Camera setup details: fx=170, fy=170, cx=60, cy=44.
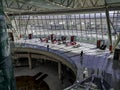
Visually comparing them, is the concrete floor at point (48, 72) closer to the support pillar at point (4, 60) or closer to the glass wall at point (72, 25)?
the glass wall at point (72, 25)

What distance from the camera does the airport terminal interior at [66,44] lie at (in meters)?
18.1

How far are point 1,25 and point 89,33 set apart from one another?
31.3m

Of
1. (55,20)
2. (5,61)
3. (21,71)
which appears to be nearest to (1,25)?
(5,61)

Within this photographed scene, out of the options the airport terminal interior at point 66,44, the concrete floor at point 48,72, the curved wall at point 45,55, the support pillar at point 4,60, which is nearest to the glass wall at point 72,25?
the airport terminal interior at point 66,44

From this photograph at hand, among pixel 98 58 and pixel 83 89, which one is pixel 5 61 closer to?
pixel 83 89

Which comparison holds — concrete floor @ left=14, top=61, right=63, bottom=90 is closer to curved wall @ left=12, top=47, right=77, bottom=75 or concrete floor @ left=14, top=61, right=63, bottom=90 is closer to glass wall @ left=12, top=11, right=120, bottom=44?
curved wall @ left=12, top=47, right=77, bottom=75

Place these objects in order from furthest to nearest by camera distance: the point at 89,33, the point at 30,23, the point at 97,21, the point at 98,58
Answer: the point at 30,23
the point at 89,33
the point at 97,21
the point at 98,58

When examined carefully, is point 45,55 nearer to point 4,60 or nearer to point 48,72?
point 48,72

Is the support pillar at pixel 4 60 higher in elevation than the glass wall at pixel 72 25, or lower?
lower

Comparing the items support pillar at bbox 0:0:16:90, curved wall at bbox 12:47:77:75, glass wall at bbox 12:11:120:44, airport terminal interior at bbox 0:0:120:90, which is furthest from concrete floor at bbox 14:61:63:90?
support pillar at bbox 0:0:16:90

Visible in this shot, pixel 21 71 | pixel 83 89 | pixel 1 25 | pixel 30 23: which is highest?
pixel 30 23

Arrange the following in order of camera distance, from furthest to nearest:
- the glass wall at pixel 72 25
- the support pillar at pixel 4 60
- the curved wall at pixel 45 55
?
the glass wall at pixel 72 25 → the curved wall at pixel 45 55 → the support pillar at pixel 4 60

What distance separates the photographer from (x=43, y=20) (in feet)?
134

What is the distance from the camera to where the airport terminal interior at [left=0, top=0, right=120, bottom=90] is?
18141mm
